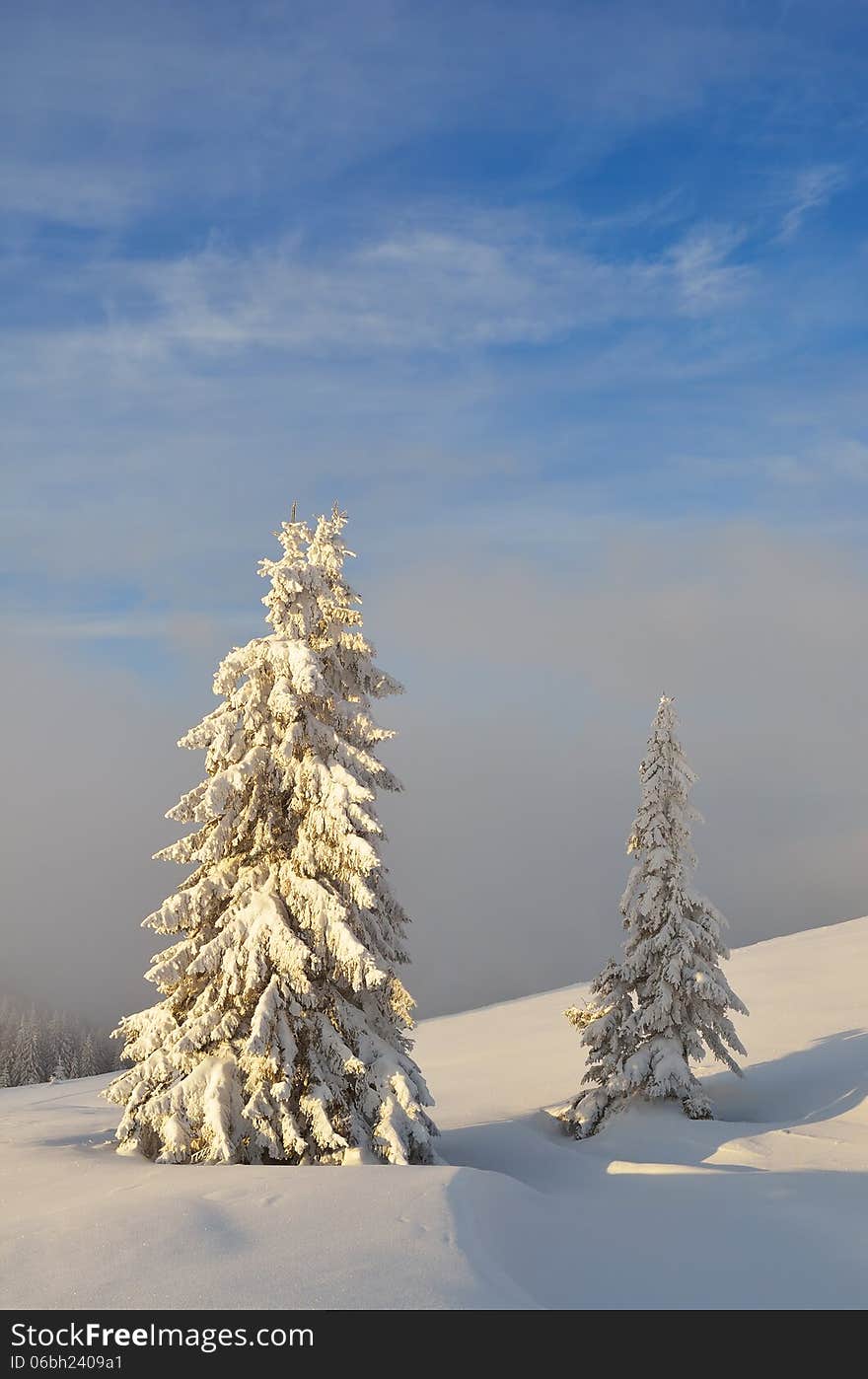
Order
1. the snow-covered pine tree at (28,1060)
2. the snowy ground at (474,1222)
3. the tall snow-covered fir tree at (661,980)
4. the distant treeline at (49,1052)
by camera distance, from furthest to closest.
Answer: the distant treeline at (49,1052), the snow-covered pine tree at (28,1060), the tall snow-covered fir tree at (661,980), the snowy ground at (474,1222)

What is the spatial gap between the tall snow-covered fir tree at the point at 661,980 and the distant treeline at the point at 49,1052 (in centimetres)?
7029

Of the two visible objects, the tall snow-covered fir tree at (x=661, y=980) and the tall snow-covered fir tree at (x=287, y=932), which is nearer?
the tall snow-covered fir tree at (x=287, y=932)

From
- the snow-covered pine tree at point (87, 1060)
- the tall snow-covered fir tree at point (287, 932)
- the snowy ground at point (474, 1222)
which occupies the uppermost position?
the tall snow-covered fir tree at point (287, 932)

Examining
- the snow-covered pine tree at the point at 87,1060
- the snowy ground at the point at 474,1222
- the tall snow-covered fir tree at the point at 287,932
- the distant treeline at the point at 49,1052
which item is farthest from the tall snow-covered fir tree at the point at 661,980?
the snow-covered pine tree at the point at 87,1060

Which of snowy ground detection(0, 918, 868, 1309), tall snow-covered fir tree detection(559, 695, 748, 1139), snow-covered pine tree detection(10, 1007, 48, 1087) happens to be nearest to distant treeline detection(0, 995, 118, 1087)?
snow-covered pine tree detection(10, 1007, 48, 1087)

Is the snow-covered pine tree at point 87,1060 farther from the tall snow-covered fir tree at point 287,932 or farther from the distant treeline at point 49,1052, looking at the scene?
the tall snow-covered fir tree at point 287,932

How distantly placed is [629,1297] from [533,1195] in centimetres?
326

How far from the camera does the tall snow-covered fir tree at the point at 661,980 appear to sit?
2369cm

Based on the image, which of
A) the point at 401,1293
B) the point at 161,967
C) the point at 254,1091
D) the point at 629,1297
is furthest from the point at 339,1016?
the point at 401,1293

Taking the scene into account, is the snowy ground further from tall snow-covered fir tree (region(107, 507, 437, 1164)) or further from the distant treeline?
the distant treeline

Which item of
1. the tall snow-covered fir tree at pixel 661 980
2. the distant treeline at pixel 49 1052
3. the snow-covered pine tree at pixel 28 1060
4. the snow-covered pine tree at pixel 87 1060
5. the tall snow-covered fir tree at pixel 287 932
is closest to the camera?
the tall snow-covered fir tree at pixel 287 932

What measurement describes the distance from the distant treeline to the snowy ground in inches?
2916
